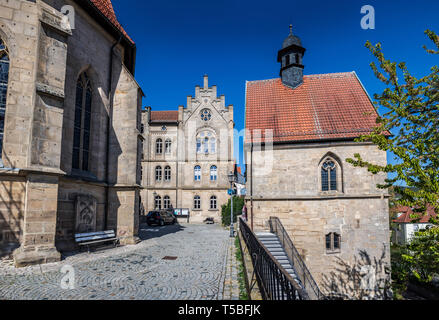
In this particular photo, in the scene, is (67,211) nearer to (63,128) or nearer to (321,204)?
(63,128)

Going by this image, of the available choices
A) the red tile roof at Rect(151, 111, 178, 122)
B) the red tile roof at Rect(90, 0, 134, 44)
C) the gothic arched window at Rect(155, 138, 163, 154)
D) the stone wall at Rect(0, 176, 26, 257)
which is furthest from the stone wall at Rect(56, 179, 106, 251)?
the red tile roof at Rect(151, 111, 178, 122)

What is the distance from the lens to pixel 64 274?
20.2ft

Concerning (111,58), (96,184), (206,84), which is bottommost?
(96,184)

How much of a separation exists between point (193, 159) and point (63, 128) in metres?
19.9

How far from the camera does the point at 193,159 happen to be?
28531 mm

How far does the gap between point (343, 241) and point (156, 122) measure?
936 inches

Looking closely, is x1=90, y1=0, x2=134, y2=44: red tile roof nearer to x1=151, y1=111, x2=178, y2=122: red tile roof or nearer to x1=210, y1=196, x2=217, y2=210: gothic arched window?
x1=151, y1=111, x2=178, y2=122: red tile roof

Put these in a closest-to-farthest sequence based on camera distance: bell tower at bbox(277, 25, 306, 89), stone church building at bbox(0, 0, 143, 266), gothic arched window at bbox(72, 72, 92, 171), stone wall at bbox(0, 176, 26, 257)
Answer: stone wall at bbox(0, 176, 26, 257)
stone church building at bbox(0, 0, 143, 266)
gothic arched window at bbox(72, 72, 92, 171)
bell tower at bbox(277, 25, 306, 89)

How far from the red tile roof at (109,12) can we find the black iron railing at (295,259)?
40.4ft

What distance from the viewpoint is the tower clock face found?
1137 inches

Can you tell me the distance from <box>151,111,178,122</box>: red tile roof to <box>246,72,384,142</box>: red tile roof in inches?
588

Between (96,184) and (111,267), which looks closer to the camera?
(111,267)
